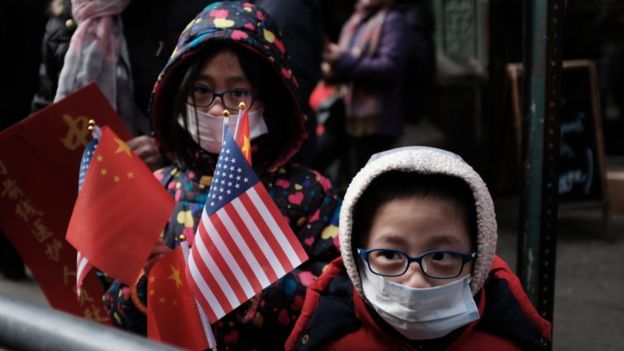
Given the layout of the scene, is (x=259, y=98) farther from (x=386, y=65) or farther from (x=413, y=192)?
(x=386, y=65)

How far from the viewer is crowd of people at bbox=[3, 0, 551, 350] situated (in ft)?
6.63

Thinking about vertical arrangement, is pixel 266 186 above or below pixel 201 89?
below

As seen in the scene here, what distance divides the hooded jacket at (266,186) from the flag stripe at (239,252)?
0.19 meters

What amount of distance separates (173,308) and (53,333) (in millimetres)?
1176

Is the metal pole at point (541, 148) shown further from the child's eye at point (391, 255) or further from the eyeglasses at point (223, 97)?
the eyeglasses at point (223, 97)

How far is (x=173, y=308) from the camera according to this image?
2340mm

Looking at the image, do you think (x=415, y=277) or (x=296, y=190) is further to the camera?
(x=296, y=190)

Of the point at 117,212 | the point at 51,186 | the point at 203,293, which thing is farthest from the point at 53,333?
the point at 51,186

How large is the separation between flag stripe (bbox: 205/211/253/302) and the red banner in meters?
0.79

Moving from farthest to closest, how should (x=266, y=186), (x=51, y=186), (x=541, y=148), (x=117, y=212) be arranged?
1. (x=51, y=186)
2. (x=266, y=186)
3. (x=541, y=148)
4. (x=117, y=212)

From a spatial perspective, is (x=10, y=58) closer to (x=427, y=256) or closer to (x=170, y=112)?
(x=170, y=112)

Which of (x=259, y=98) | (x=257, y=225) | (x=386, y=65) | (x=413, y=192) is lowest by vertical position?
(x=386, y=65)

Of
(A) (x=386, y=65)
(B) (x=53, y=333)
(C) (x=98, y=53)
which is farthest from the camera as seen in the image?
(A) (x=386, y=65)

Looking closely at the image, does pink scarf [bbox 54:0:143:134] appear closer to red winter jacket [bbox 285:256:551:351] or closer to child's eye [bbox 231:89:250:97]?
child's eye [bbox 231:89:250:97]
